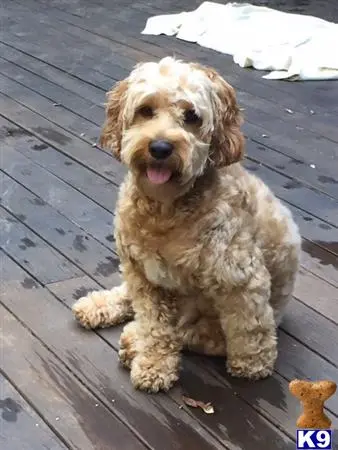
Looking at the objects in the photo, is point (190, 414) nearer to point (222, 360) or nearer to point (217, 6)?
point (222, 360)

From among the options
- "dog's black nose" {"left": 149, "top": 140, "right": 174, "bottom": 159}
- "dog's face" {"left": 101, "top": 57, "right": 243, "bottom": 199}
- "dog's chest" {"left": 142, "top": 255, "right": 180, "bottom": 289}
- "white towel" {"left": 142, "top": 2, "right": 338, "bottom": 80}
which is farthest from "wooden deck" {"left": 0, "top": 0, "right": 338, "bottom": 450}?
"dog's black nose" {"left": 149, "top": 140, "right": 174, "bottom": 159}

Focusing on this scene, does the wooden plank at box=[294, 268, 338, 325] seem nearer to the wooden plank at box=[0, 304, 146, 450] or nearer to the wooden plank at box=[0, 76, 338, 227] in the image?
the wooden plank at box=[0, 76, 338, 227]

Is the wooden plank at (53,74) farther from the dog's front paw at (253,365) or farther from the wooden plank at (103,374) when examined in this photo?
the dog's front paw at (253,365)

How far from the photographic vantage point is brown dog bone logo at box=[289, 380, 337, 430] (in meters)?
2.09

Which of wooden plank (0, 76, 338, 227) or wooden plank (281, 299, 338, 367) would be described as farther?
wooden plank (0, 76, 338, 227)

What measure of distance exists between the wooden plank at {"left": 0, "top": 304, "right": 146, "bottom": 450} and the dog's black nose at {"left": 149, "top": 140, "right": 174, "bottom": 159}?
76 cm

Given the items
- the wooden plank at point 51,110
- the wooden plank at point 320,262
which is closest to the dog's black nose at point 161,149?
the wooden plank at point 320,262

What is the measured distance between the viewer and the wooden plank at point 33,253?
332 centimetres

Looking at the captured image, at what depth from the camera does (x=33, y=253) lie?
3457mm

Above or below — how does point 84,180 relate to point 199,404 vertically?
below

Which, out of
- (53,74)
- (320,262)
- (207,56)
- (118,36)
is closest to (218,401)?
(320,262)

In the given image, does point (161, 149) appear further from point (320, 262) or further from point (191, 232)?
point (320, 262)

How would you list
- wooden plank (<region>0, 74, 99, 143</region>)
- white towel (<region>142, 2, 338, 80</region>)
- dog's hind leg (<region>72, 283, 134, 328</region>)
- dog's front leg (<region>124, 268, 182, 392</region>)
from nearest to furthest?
1. dog's front leg (<region>124, 268, 182, 392</region>)
2. dog's hind leg (<region>72, 283, 134, 328</region>)
3. wooden plank (<region>0, 74, 99, 143</region>)
4. white towel (<region>142, 2, 338, 80</region>)

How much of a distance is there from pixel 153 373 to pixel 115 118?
0.76m
